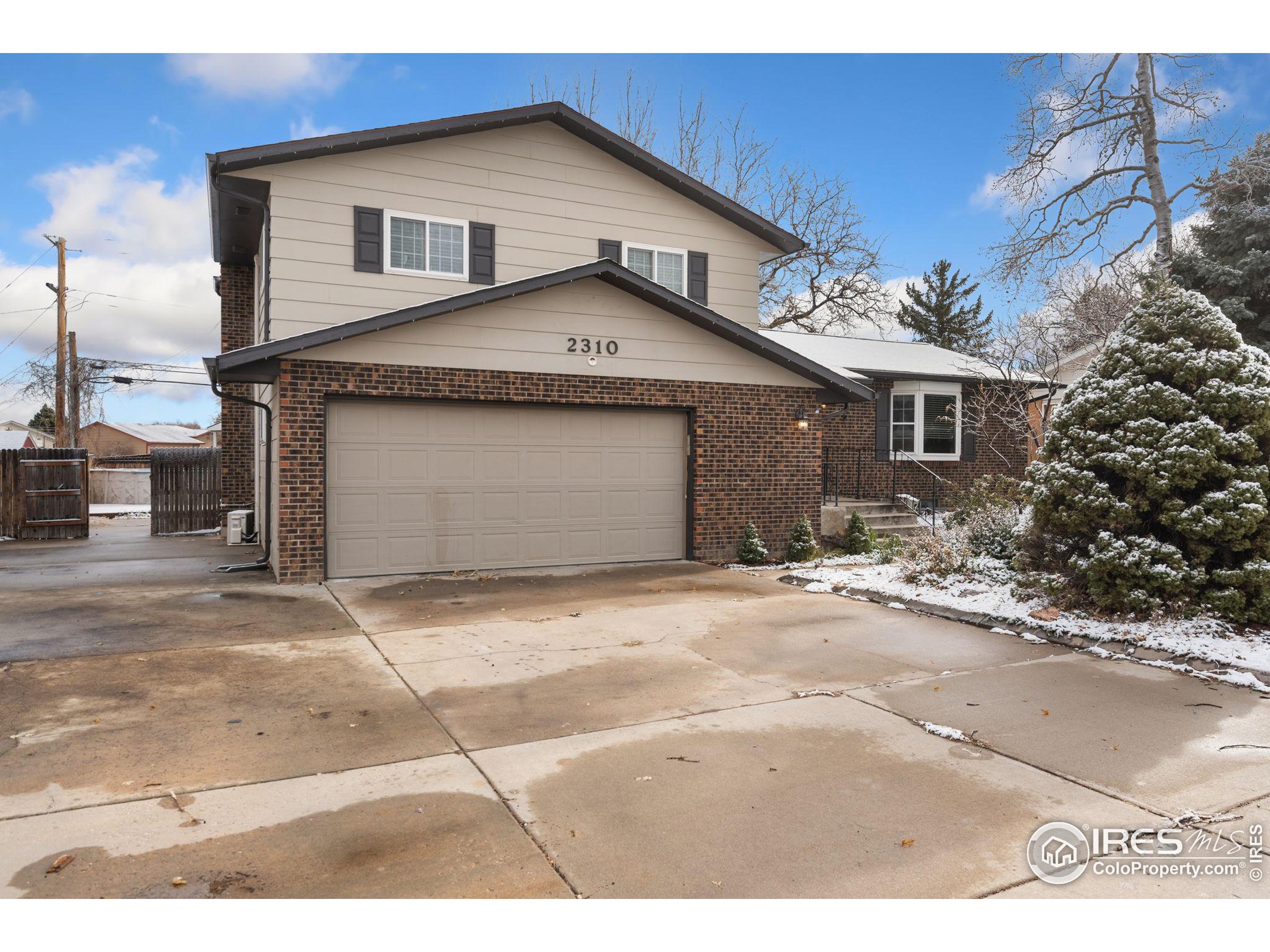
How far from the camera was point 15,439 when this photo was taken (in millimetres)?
37219

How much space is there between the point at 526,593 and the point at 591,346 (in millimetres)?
3677

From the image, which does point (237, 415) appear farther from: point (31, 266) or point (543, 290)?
point (31, 266)

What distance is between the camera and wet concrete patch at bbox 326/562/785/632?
808 centimetres

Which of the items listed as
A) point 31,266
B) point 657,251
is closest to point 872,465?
point 657,251

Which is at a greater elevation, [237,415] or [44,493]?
[237,415]

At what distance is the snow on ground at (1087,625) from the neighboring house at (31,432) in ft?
138

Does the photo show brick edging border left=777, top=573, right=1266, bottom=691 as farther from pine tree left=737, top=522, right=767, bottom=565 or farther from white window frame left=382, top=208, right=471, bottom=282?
white window frame left=382, top=208, right=471, bottom=282

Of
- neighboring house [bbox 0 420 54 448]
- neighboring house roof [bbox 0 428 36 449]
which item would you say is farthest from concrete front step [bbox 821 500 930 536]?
neighboring house [bbox 0 420 54 448]

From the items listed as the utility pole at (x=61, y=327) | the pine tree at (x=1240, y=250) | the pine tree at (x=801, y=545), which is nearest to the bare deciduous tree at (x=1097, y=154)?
the pine tree at (x=1240, y=250)

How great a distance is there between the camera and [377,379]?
9.91m

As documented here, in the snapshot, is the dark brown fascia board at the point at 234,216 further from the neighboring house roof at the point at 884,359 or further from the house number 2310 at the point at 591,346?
the neighboring house roof at the point at 884,359

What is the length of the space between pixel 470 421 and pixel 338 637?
4189 millimetres

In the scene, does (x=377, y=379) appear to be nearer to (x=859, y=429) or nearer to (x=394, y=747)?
(x=394, y=747)

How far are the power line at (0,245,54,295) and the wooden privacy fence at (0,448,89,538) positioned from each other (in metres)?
12.1
